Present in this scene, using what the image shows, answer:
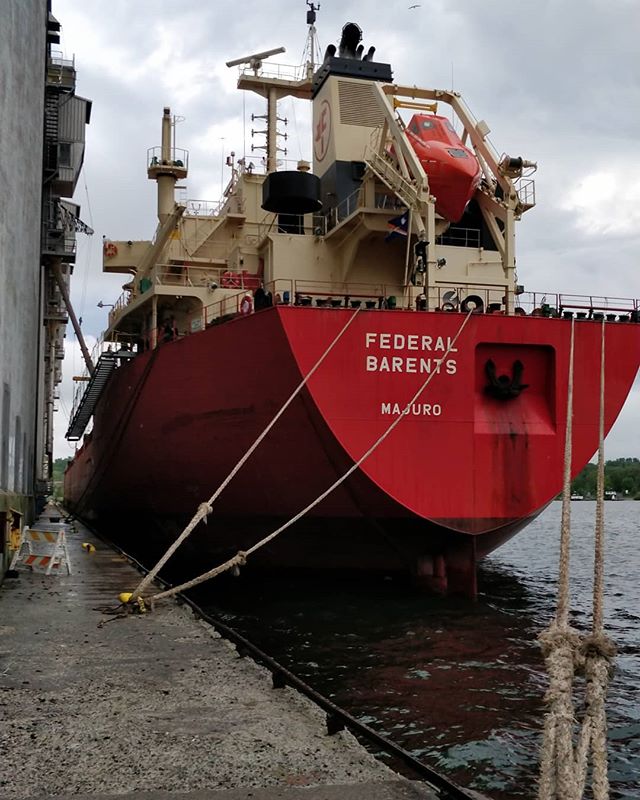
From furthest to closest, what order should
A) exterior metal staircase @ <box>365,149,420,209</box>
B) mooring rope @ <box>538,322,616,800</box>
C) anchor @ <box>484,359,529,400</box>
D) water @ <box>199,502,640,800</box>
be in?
exterior metal staircase @ <box>365,149,420,209</box>
anchor @ <box>484,359,529,400</box>
water @ <box>199,502,640,800</box>
mooring rope @ <box>538,322,616,800</box>

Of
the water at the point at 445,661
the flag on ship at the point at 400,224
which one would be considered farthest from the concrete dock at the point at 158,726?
the flag on ship at the point at 400,224

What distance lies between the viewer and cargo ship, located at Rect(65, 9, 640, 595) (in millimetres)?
11930

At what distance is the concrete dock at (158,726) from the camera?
4266 mm

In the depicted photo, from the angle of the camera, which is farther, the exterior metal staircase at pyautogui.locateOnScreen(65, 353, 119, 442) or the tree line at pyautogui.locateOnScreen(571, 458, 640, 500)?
the tree line at pyautogui.locateOnScreen(571, 458, 640, 500)

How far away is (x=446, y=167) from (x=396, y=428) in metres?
5.11

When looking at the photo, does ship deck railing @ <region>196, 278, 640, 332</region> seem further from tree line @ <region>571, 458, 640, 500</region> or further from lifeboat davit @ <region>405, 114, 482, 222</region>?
tree line @ <region>571, 458, 640, 500</region>

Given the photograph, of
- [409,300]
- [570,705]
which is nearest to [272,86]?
[409,300]

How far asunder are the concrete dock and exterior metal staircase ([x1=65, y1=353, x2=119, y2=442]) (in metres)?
12.1

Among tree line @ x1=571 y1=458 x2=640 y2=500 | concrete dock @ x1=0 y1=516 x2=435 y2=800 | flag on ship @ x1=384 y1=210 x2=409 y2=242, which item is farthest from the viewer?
tree line @ x1=571 y1=458 x2=640 y2=500

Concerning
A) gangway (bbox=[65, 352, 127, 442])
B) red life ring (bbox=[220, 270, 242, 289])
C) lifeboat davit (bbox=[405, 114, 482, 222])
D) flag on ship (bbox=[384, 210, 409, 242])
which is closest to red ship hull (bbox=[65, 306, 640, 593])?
flag on ship (bbox=[384, 210, 409, 242])

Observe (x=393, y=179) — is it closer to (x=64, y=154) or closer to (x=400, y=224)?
(x=400, y=224)

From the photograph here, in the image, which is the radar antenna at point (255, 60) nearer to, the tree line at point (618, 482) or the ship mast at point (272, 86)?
the ship mast at point (272, 86)

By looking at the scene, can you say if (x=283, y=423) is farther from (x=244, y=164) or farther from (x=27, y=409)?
(x=244, y=164)

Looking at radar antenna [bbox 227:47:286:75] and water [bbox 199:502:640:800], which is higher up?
radar antenna [bbox 227:47:286:75]
